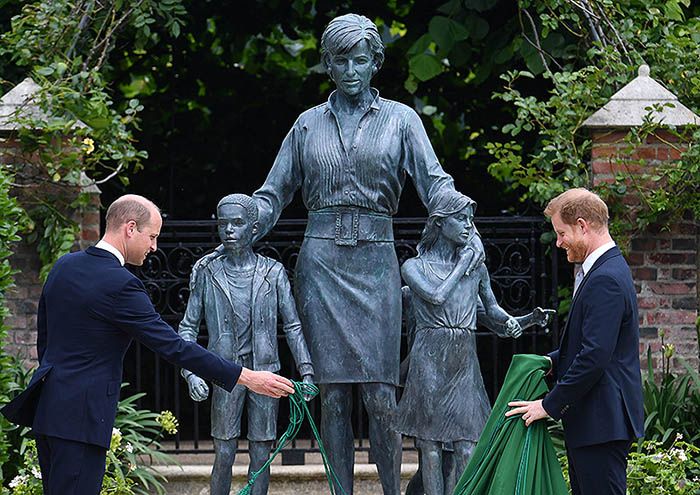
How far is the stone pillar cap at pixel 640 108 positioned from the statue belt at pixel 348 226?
8.11 feet

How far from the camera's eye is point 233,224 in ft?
18.2

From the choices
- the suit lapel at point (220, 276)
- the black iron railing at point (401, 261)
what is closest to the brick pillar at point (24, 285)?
the black iron railing at point (401, 261)

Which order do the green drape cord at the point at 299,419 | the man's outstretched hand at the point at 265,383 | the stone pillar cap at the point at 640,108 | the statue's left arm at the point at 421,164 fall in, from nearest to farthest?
the man's outstretched hand at the point at 265,383 < the green drape cord at the point at 299,419 < the statue's left arm at the point at 421,164 < the stone pillar cap at the point at 640,108

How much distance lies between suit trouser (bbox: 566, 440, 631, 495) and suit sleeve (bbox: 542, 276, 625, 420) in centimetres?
20

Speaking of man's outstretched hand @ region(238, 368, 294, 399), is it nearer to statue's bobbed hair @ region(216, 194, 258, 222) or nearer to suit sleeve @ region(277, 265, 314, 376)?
suit sleeve @ region(277, 265, 314, 376)

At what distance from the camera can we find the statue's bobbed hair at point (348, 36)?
5551mm

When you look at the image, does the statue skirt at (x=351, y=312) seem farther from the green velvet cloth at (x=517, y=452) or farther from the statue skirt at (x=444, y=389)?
the green velvet cloth at (x=517, y=452)

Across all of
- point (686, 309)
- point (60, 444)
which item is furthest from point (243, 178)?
point (60, 444)

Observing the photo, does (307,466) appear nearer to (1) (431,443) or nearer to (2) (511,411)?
(1) (431,443)

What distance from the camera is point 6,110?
7.91 meters

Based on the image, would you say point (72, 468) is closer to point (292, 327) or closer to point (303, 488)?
point (292, 327)

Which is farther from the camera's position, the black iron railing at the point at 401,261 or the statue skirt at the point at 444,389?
the black iron railing at the point at 401,261

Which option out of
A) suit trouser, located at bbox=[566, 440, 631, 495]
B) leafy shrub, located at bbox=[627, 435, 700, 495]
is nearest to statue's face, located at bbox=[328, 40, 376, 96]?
suit trouser, located at bbox=[566, 440, 631, 495]

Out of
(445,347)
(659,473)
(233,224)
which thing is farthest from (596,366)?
(659,473)
